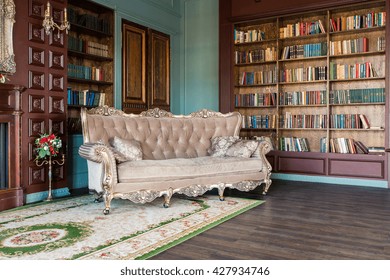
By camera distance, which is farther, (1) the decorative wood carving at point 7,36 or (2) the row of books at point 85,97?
(2) the row of books at point 85,97

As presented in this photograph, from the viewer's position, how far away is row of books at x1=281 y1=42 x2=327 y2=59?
5613mm

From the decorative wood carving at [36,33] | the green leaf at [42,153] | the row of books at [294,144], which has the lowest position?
the green leaf at [42,153]

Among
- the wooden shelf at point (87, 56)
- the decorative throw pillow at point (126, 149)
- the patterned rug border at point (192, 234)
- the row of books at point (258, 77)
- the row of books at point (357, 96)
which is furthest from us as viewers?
the row of books at point (258, 77)

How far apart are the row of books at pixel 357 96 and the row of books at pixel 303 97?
153mm

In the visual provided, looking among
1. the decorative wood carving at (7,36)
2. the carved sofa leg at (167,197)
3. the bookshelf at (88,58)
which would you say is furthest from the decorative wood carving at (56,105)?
the carved sofa leg at (167,197)

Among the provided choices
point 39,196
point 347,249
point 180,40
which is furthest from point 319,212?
point 180,40

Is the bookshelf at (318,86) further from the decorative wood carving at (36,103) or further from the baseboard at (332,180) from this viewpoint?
the decorative wood carving at (36,103)

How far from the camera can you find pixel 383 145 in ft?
17.9

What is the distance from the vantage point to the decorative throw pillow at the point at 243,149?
14.5 feet

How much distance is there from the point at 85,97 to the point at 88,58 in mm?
677

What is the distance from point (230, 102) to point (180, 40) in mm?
1845

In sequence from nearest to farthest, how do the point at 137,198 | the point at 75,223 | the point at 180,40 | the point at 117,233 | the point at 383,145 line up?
the point at 117,233 < the point at 75,223 < the point at 137,198 < the point at 383,145 < the point at 180,40

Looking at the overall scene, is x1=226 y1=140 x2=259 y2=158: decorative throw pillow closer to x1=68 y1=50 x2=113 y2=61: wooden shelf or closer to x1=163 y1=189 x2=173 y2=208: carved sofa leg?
x1=163 y1=189 x2=173 y2=208: carved sofa leg

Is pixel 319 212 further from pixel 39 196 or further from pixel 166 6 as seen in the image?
pixel 166 6
